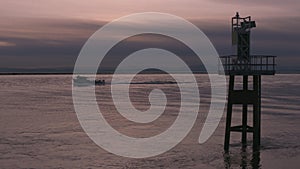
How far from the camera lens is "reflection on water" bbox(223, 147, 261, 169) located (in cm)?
2646

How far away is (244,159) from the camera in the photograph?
91.2 feet

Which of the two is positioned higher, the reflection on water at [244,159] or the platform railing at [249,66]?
the platform railing at [249,66]

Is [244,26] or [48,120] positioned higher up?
[244,26]

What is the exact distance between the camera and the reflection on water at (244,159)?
2646 cm

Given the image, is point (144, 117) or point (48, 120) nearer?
point (48, 120)

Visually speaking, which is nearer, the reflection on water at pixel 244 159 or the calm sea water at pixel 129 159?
the reflection on water at pixel 244 159

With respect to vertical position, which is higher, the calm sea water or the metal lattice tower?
the metal lattice tower

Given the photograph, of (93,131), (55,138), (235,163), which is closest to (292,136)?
(235,163)

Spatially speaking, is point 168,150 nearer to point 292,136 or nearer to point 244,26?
point 244,26

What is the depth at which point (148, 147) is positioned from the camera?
105 feet

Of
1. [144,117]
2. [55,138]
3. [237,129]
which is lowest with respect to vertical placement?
[144,117]

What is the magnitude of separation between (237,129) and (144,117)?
24.4m

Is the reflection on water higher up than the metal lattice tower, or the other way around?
the metal lattice tower

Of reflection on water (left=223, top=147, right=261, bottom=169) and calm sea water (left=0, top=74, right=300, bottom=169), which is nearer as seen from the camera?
reflection on water (left=223, top=147, right=261, bottom=169)
